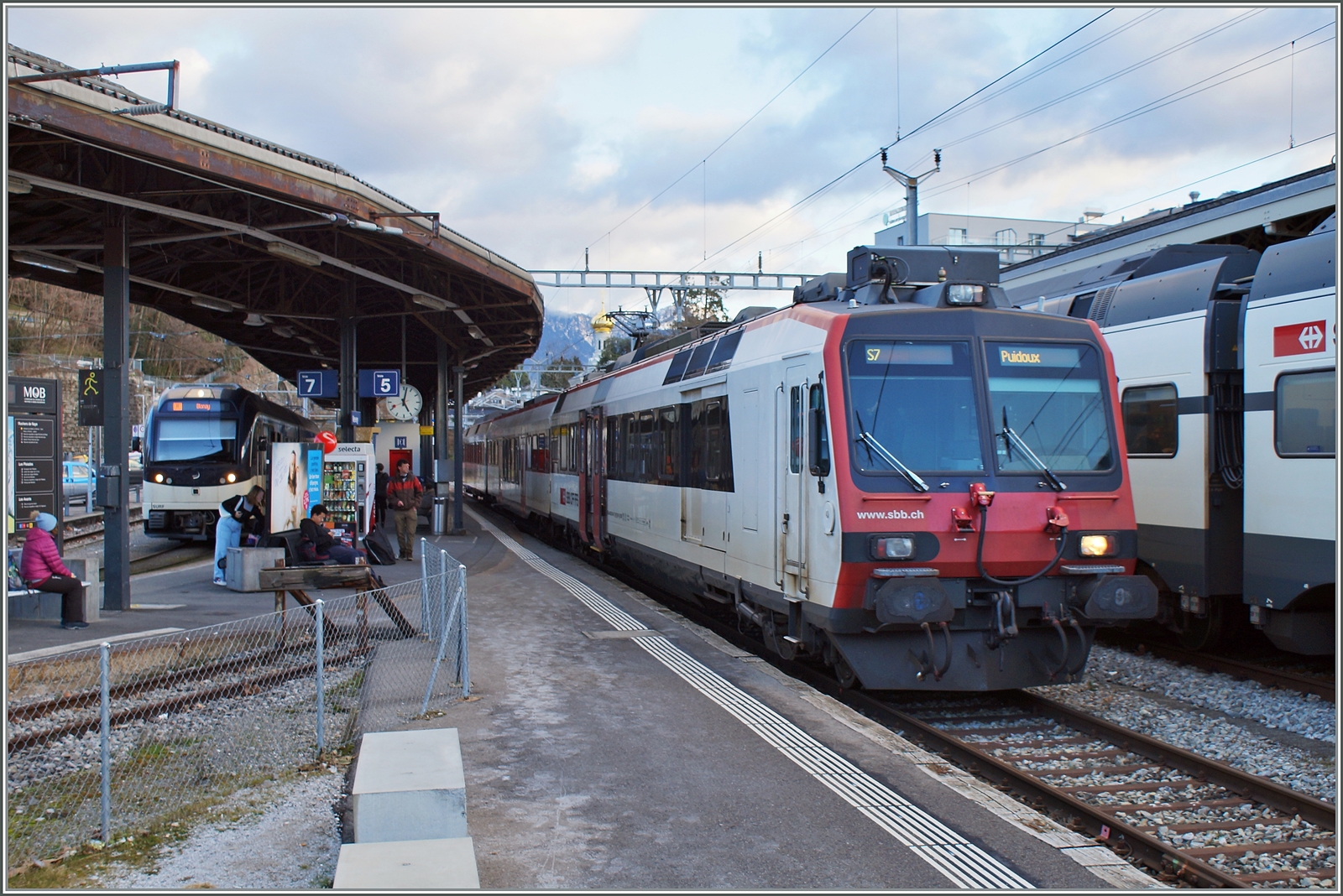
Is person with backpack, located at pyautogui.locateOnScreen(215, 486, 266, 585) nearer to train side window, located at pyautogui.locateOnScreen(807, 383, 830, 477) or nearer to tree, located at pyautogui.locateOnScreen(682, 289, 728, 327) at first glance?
train side window, located at pyautogui.locateOnScreen(807, 383, 830, 477)

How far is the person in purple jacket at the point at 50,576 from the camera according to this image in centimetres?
1076

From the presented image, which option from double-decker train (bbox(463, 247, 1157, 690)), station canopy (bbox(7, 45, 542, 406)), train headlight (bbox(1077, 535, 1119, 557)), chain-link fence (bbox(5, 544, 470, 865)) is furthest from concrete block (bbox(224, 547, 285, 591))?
train headlight (bbox(1077, 535, 1119, 557))

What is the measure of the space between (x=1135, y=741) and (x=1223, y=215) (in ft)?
37.5

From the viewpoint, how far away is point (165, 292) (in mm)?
19219

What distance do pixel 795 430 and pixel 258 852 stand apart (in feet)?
16.0

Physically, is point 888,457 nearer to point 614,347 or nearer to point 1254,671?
point 1254,671

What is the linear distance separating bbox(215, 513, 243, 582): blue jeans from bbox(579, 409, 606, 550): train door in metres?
5.47

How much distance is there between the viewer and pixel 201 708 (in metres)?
8.52

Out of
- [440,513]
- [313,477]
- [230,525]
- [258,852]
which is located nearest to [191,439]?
[440,513]

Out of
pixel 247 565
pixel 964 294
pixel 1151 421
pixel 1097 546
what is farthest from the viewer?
pixel 247 565

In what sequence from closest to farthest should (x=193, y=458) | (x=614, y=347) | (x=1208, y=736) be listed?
(x=1208, y=736)
(x=193, y=458)
(x=614, y=347)

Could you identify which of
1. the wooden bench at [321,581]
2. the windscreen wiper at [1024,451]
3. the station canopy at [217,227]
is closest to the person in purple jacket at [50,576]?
the wooden bench at [321,581]

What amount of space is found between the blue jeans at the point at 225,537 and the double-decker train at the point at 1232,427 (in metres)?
12.2

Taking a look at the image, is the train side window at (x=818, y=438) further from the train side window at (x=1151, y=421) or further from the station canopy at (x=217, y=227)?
the station canopy at (x=217, y=227)
